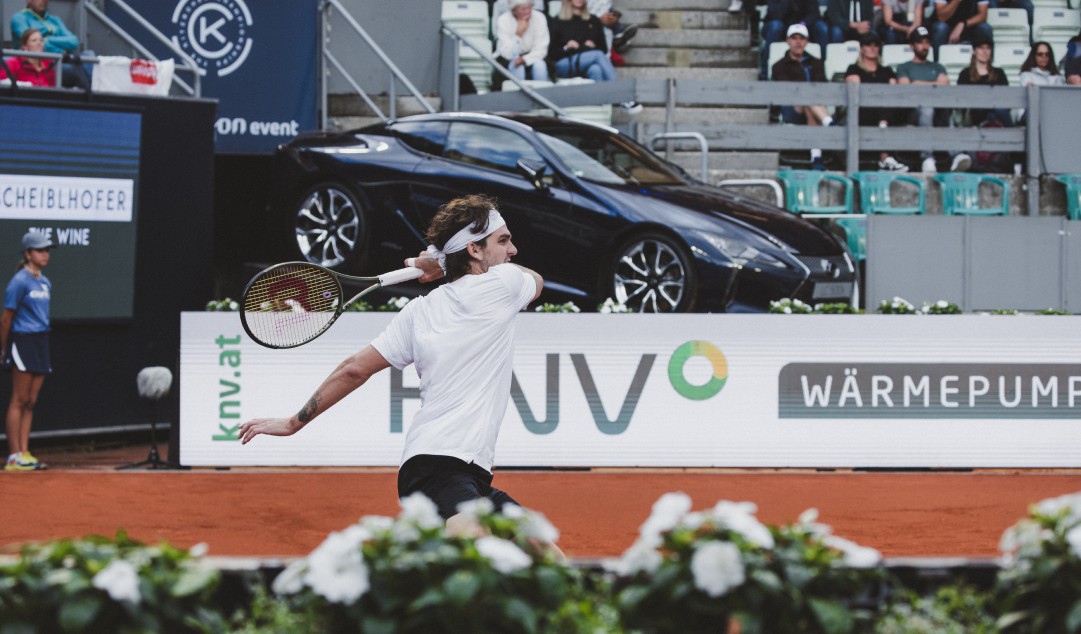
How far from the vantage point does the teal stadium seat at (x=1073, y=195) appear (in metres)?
17.6

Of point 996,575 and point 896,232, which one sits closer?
point 996,575

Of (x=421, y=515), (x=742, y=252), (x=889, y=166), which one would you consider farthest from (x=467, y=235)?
(x=889, y=166)

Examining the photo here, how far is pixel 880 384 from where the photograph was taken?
38.4 ft

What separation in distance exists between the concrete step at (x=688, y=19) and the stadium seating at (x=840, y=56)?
53.4 inches

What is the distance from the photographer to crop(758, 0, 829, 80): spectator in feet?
63.2

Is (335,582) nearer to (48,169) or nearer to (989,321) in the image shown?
(989,321)

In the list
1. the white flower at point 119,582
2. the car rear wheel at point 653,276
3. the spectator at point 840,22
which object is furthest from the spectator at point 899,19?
the white flower at point 119,582

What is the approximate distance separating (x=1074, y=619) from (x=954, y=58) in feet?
58.8

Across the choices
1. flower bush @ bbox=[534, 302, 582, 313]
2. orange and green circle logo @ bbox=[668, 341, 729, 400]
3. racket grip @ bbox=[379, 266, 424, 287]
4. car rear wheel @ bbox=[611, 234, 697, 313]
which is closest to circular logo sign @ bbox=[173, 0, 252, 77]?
car rear wheel @ bbox=[611, 234, 697, 313]

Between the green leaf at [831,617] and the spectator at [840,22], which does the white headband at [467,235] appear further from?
the spectator at [840,22]

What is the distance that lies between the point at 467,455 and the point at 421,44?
14.4 meters

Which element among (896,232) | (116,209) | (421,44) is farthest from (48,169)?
(896,232)

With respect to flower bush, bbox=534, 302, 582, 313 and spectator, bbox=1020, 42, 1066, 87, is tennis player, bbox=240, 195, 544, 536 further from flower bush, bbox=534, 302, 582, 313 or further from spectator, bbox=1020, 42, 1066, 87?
spectator, bbox=1020, 42, 1066, 87

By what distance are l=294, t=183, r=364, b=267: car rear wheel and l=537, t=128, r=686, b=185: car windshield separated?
6.60ft
